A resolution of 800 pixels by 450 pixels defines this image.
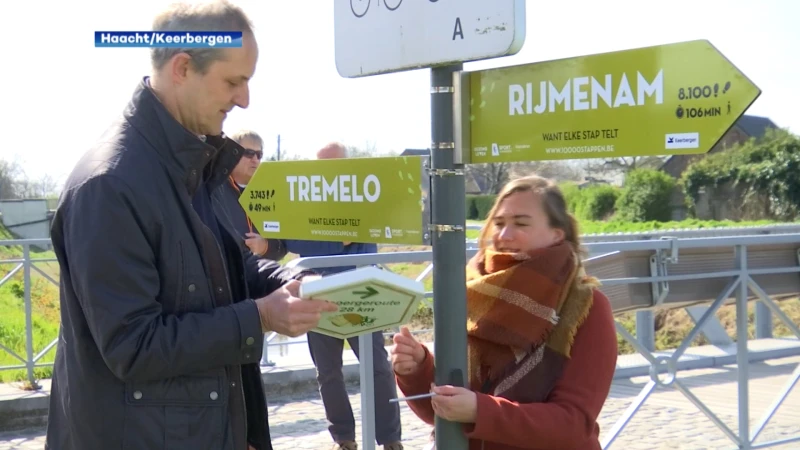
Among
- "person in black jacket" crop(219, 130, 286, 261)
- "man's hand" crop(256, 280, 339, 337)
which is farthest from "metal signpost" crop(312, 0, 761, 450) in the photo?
"person in black jacket" crop(219, 130, 286, 261)

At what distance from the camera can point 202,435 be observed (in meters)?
2.01

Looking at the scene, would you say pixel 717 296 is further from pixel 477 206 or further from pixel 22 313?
pixel 477 206

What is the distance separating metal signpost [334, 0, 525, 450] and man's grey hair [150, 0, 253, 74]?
13.3 inches

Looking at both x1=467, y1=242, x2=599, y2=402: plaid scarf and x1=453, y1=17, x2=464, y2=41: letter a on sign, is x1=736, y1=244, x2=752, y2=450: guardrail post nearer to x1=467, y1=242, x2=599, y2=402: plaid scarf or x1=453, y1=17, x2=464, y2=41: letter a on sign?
x1=467, y1=242, x2=599, y2=402: plaid scarf

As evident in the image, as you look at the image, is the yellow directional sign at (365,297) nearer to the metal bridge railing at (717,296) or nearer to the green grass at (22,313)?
the metal bridge railing at (717,296)

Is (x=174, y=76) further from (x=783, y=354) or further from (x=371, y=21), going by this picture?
(x=783, y=354)

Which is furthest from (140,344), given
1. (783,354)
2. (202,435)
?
(783,354)

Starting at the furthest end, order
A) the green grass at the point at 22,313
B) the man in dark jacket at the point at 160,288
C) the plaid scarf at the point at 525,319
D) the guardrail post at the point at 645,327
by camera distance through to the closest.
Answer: the guardrail post at the point at 645,327 < the green grass at the point at 22,313 < the plaid scarf at the point at 525,319 < the man in dark jacket at the point at 160,288

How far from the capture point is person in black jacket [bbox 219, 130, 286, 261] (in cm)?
486

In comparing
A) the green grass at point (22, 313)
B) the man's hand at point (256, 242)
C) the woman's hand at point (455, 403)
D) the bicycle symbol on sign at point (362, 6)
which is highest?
the bicycle symbol on sign at point (362, 6)

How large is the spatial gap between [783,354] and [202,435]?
27.1 feet

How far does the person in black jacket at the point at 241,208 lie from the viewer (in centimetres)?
486

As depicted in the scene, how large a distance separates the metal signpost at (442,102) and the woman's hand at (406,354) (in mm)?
182

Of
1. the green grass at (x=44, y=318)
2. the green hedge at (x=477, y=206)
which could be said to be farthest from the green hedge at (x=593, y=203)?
the green grass at (x=44, y=318)
